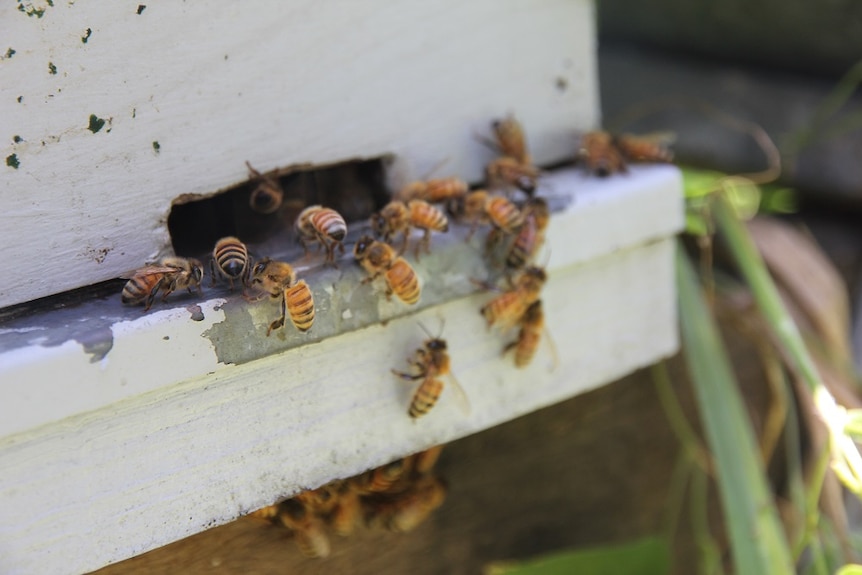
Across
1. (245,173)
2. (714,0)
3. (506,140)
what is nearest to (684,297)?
(506,140)

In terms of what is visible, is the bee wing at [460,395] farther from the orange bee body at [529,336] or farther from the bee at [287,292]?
the bee at [287,292]

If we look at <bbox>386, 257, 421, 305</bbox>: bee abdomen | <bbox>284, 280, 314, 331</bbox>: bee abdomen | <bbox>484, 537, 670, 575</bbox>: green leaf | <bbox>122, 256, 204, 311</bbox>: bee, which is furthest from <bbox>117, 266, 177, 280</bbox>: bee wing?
<bbox>484, 537, 670, 575</bbox>: green leaf

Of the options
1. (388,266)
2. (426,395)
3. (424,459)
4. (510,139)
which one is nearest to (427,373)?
(426,395)

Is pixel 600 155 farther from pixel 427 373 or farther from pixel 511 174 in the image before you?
pixel 427 373

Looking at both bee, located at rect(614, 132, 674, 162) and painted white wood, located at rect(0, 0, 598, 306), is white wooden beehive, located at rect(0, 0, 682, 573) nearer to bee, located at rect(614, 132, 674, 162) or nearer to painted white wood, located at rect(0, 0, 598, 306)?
painted white wood, located at rect(0, 0, 598, 306)

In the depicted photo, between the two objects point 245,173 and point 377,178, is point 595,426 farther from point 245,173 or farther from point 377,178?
point 245,173

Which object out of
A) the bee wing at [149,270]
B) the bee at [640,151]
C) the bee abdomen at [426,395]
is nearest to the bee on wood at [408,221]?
the bee abdomen at [426,395]
